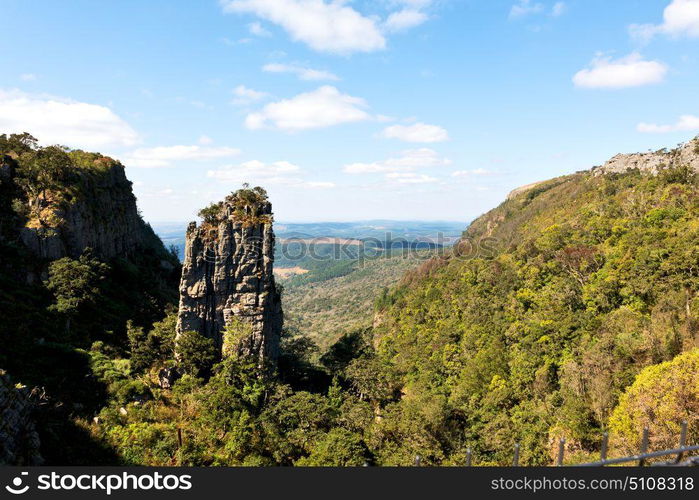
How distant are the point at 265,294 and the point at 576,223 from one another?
4596 centimetres

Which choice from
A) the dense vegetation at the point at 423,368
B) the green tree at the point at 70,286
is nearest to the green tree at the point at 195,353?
the dense vegetation at the point at 423,368

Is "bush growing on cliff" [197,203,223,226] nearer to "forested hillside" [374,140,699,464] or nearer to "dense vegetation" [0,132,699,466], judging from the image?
"dense vegetation" [0,132,699,466]

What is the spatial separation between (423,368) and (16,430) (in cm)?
3666

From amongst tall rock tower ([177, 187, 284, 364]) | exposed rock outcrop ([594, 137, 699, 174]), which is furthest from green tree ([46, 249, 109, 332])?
exposed rock outcrop ([594, 137, 699, 174])

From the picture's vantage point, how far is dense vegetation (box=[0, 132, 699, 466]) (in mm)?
24344

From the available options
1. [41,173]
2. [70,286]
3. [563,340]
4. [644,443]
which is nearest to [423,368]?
[563,340]

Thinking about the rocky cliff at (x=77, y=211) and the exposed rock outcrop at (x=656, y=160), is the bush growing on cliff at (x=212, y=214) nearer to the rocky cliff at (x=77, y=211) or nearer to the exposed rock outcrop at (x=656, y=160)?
the rocky cliff at (x=77, y=211)

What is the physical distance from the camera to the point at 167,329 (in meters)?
37.6

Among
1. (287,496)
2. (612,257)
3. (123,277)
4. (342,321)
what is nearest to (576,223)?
(612,257)

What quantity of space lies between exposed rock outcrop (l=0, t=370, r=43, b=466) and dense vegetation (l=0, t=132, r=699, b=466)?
295cm

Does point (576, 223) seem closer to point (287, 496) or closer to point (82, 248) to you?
point (287, 496)

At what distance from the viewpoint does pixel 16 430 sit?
1880 cm

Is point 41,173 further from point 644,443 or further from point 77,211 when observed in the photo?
point 644,443

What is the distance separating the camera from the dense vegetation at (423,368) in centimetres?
2434
